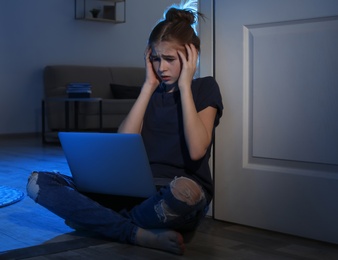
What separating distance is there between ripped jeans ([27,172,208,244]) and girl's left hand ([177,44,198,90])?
0.31 m

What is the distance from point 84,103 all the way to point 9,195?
371cm

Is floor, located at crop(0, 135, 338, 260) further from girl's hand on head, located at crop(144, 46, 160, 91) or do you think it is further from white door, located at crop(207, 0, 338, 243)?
girl's hand on head, located at crop(144, 46, 160, 91)

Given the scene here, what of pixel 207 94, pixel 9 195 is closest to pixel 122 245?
pixel 207 94

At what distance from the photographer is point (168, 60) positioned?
1.78m

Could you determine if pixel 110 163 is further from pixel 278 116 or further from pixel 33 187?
pixel 278 116

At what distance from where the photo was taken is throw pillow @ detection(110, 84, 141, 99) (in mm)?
6598

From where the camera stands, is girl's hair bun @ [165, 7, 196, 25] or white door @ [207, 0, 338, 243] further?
girl's hair bun @ [165, 7, 196, 25]

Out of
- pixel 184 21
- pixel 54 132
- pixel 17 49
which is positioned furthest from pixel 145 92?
pixel 17 49

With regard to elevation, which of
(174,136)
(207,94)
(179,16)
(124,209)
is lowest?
(124,209)

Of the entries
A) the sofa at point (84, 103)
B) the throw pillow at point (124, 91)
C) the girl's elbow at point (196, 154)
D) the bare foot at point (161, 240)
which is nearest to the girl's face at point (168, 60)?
the girl's elbow at point (196, 154)

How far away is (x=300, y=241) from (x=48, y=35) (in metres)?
5.34

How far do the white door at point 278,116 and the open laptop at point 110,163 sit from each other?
42 centimetres

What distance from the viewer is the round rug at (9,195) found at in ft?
7.84

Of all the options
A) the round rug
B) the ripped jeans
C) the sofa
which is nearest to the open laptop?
the ripped jeans
